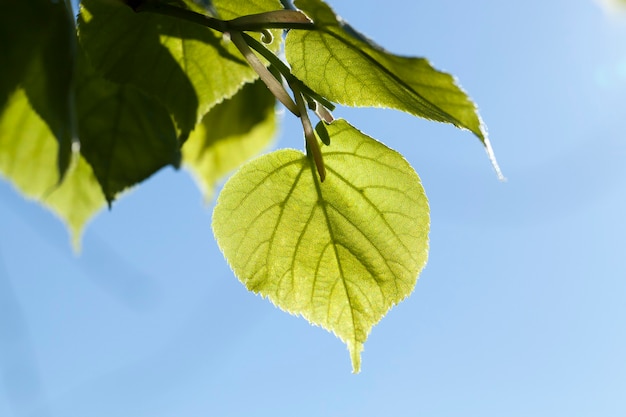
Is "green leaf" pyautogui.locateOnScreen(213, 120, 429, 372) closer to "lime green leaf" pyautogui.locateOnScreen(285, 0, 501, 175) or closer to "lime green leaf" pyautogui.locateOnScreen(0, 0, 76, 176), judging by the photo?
"lime green leaf" pyautogui.locateOnScreen(285, 0, 501, 175)

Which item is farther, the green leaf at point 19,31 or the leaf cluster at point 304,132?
the leaf cluster at point 304,132

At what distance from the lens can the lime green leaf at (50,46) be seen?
37 cm

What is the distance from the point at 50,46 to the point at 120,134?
0.97ft

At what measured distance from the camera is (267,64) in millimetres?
515

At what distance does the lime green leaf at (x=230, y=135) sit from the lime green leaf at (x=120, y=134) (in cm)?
9

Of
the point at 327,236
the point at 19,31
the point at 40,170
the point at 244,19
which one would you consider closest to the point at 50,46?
the point at 19,31

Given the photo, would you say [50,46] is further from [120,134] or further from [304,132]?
[120,134]

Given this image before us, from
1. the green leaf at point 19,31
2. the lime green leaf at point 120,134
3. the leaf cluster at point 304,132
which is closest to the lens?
the green leaf at point 19,31

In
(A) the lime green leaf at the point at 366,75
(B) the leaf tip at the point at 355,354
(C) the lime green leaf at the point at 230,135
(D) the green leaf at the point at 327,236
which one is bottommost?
(B) the leaf tip at the point at 355,354

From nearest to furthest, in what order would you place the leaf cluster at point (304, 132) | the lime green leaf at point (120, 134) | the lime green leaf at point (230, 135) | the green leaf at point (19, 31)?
1. the green leaf at point (19, 31)
2. the leaf cluster at point (304, 132)
3. the lime green leaf at point (120, 134)
4. the lime green leaf at point (230, 135)

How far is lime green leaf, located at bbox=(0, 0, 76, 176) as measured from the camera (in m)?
0.37

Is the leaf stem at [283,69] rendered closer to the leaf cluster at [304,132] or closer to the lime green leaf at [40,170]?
the leaf cluster at [304,132]

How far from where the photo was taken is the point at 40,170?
→ 727mm

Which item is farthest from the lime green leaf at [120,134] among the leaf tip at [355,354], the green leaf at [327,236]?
the leaf tip at [355,354]
